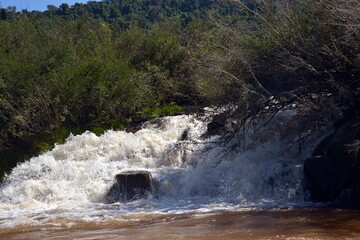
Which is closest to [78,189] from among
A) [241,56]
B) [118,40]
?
[241,56]

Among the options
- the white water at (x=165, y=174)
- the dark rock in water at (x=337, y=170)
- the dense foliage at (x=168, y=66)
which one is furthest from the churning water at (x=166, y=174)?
the dense foliage at (x=168, y=66)

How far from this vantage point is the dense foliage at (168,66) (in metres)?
12.2

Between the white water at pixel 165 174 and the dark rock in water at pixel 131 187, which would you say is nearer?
the white water at pixel 165 174

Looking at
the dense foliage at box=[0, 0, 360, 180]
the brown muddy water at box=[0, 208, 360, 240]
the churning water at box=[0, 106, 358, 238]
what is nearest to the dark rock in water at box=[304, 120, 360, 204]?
the churning water at box=[0, 106, 358, 238]

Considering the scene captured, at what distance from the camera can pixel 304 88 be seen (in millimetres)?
12242

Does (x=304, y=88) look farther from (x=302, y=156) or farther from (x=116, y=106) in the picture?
(x=116, y=106)

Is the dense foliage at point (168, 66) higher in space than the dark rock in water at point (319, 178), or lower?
higher

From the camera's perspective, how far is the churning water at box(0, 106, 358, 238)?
42.0 feet

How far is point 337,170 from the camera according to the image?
40.6ft

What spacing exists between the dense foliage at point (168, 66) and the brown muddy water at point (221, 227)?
2698 mm

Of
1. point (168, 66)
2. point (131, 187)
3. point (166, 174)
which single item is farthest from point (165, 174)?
point (168, 66)

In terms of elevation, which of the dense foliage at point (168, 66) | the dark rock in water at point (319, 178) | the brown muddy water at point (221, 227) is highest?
the dense foliage at point (168, 66)

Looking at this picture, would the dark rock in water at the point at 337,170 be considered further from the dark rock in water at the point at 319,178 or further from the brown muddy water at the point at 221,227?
the brown muddy water at the point at 221,227

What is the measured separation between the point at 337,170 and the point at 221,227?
146 inches
